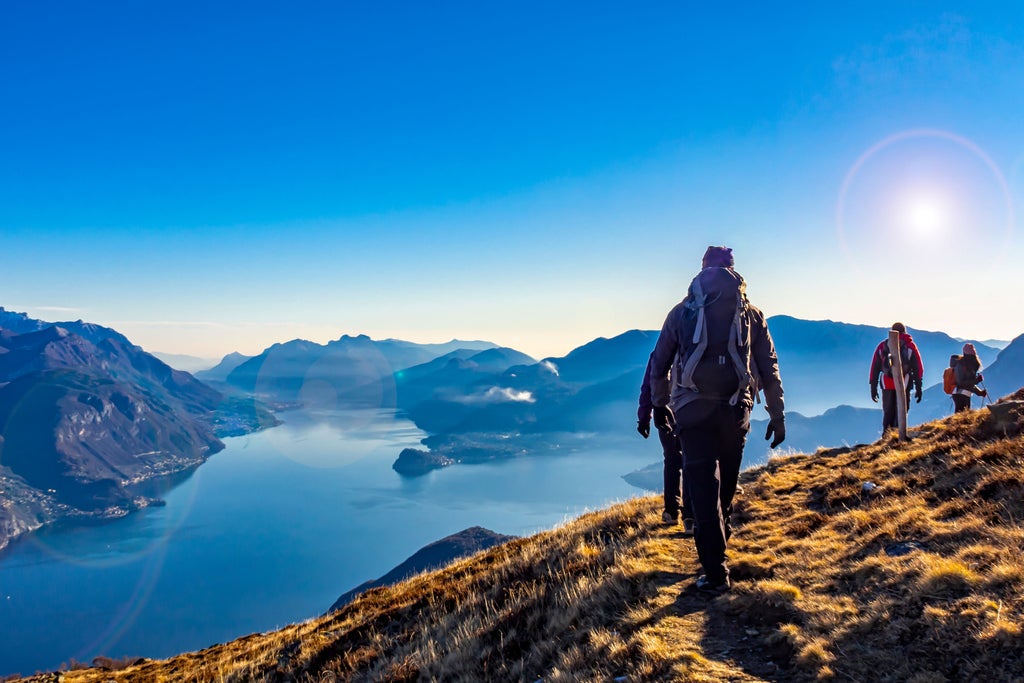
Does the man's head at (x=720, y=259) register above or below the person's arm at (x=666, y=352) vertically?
above

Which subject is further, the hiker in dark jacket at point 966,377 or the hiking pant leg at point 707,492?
the hiker in dark jacket at point 966,377

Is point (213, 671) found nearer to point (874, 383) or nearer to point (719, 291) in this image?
point (719, 291)

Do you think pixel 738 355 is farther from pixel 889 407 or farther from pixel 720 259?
pixel 889 407

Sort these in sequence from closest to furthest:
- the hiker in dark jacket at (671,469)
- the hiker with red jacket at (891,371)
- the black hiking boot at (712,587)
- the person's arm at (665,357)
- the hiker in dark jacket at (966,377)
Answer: the black hiking boot at (712,587)
the person's arm at (665,357)
the hiker in dark jacket at (671,469)
the hiker with red jacket at (891,371)
the hiker in dark jacket at (966,377)

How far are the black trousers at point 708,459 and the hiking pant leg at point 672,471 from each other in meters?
2.52

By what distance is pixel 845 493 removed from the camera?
8977 millimetres

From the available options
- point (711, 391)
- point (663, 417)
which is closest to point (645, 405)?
point (663, 417)

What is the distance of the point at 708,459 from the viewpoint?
5.77 metres

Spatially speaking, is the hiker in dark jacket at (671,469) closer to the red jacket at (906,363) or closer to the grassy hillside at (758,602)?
the grassy hillside at (758,602)

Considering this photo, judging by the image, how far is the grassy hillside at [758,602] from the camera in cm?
404

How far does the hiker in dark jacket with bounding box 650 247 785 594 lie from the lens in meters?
5.70

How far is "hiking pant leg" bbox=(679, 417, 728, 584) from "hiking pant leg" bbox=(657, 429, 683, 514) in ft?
8.47

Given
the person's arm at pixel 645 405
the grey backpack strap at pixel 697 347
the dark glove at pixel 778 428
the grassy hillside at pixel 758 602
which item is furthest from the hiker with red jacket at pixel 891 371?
the grey backpack strap at pixel 697 347

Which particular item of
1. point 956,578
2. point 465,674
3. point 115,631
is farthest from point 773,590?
point 115,631
